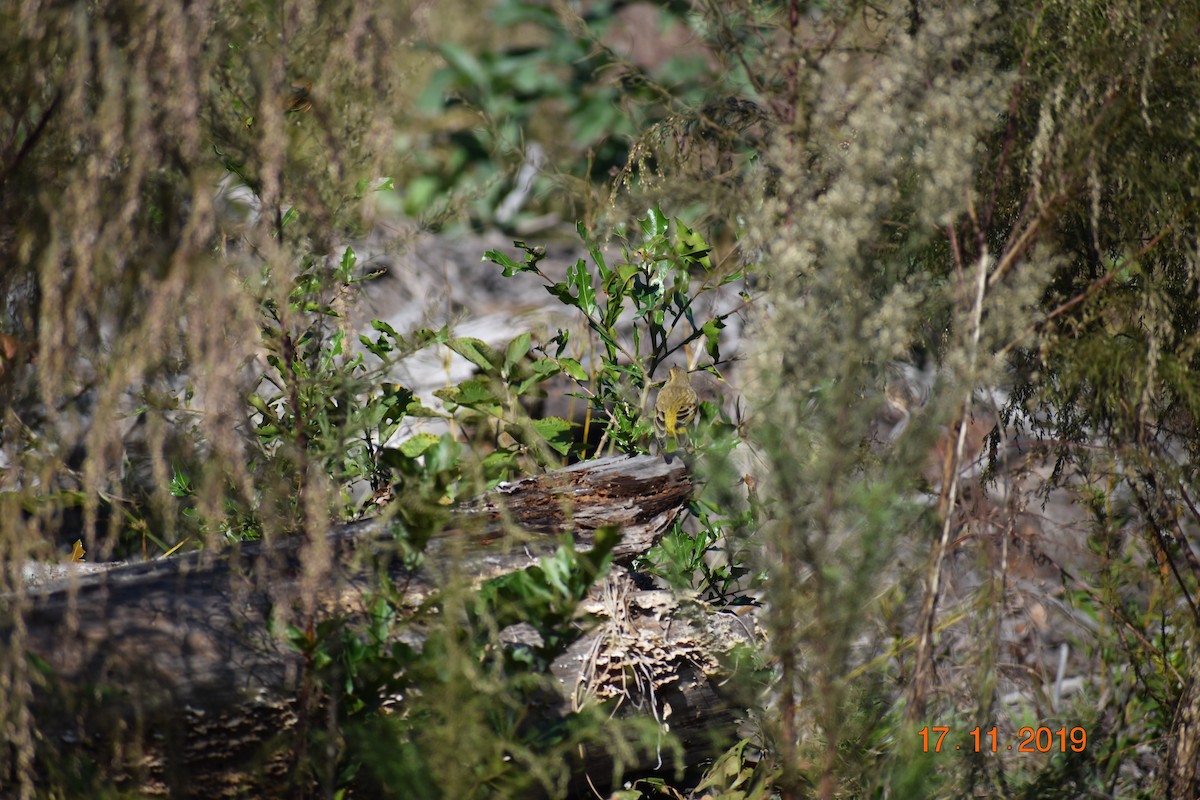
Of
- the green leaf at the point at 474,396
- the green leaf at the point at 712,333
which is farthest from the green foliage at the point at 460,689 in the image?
the green leaf at the point at 712,333

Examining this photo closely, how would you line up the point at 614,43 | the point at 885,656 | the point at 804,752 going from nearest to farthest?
1. the point at 804,752
2. the point at 885,656
3. the point at 614,43

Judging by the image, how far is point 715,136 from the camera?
2705 mm

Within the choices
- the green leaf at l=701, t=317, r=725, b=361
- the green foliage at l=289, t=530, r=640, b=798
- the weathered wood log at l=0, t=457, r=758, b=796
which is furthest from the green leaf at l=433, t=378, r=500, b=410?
the green foliage at l=289, t=530, r=640, b=798

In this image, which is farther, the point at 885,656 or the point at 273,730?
the point at 885,656

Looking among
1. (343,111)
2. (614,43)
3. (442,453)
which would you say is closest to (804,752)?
(442,453)

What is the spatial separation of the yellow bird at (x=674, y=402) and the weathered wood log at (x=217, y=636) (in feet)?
1.69

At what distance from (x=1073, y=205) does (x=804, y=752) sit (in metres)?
1.29

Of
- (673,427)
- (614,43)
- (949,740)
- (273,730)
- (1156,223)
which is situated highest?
(614,43)

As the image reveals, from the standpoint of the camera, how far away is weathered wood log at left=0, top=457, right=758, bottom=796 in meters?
1.70

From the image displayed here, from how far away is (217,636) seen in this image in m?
1.83

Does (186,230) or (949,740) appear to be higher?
(186,230)

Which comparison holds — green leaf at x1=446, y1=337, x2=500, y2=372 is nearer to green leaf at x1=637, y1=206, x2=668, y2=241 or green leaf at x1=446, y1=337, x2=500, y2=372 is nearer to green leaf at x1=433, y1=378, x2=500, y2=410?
green leaf at x1=433, y1=378, x2=500, y2=410

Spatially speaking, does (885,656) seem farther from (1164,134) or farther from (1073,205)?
(1164,134)
